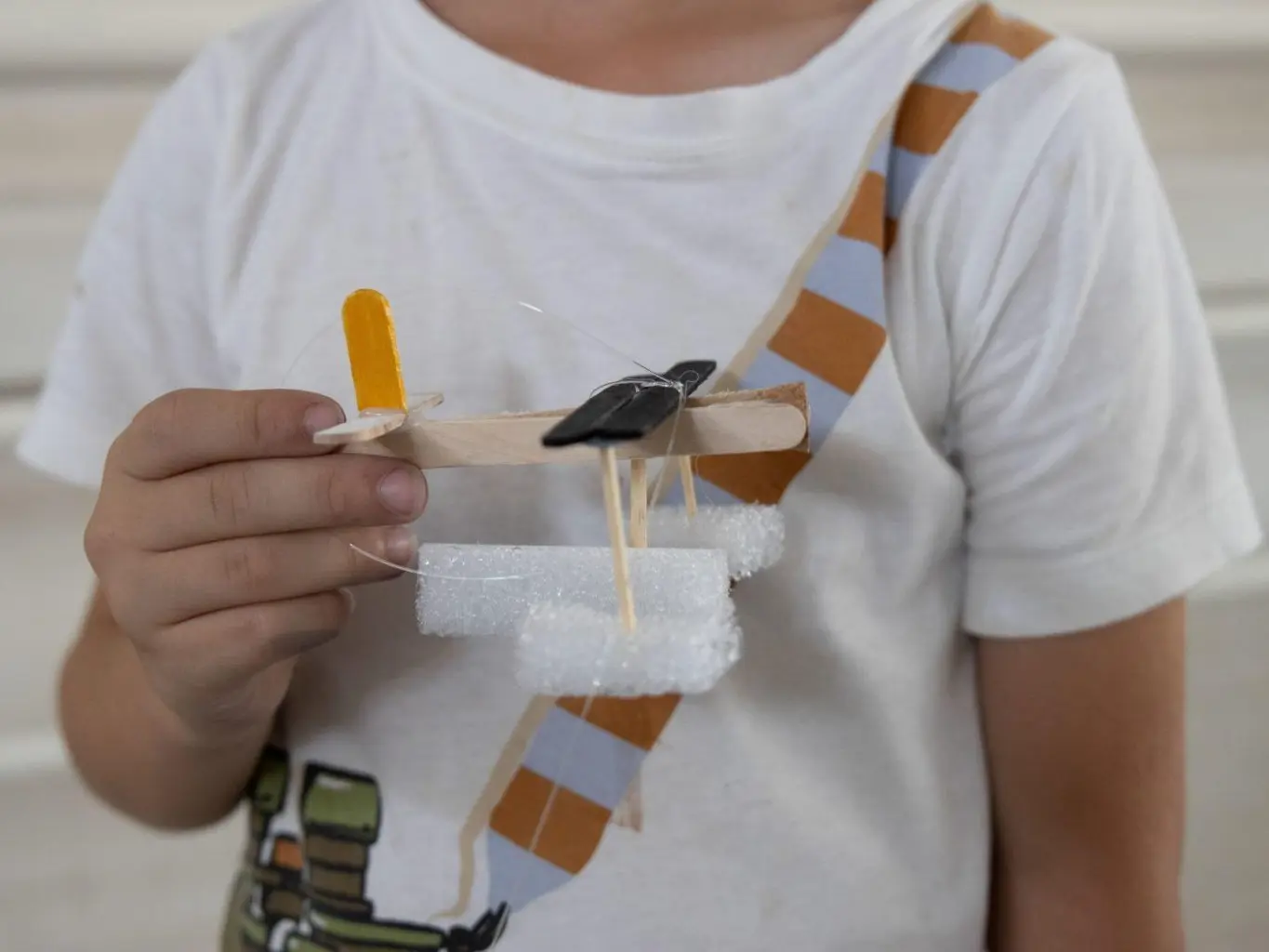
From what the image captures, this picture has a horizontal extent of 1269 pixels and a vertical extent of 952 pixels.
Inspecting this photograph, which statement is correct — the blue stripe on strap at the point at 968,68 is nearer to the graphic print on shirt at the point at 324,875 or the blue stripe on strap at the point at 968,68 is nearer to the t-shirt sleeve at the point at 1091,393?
the t-shirt sleeve at the point at 1091,393

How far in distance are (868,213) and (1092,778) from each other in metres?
0.20

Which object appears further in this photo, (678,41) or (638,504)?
(678,41)

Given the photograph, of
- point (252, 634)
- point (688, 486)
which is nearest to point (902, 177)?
point (688, 486)

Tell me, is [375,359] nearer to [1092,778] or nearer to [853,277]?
[853,277]

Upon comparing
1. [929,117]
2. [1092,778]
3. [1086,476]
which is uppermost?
[929,117]

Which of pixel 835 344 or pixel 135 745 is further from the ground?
pixel 835 344

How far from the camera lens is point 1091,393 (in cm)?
33

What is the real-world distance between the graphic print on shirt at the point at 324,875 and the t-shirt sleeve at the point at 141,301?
0.13m

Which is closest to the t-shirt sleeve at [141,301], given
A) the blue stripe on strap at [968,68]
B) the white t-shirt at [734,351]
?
the white t-shirt at [734,351]

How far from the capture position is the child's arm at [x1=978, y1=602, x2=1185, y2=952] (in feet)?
1.16

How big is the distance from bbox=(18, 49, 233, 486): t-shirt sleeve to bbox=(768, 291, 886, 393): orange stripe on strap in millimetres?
204

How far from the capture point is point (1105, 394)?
0.33 m

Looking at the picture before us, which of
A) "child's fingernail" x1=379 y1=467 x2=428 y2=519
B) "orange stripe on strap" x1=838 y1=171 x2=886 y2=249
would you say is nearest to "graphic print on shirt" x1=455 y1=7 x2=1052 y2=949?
"orange stripe on strap" x1=838 y1=171 x2=886 y2=249

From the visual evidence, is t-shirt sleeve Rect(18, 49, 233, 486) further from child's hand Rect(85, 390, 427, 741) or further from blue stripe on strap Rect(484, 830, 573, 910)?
blue stripe on strap Rect(484, 830, 573, 910)
